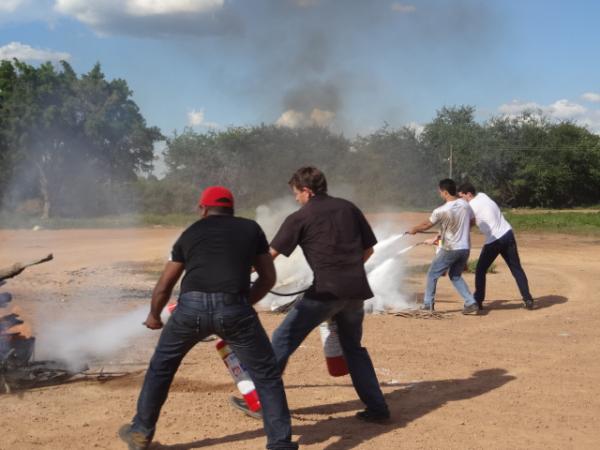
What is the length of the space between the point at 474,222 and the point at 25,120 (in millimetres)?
12880

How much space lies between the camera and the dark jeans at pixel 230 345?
419 cm

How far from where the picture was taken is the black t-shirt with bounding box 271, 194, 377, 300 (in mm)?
4918

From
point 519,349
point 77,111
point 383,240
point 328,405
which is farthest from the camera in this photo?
point 77,111

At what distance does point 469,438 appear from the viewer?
16.1 ft

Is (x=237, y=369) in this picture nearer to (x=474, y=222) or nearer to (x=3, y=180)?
Result: (x=474, y=222)

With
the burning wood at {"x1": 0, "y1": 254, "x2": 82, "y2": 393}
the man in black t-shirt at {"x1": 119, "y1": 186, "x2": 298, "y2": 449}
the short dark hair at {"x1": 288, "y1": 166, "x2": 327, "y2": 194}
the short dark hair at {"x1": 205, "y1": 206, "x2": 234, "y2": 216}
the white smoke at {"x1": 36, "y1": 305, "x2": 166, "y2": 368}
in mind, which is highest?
the short dark hair at {"x1": 288, "y1": 166, "x2": 327, "y2": 194}

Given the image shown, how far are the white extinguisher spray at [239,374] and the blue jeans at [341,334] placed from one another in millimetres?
288

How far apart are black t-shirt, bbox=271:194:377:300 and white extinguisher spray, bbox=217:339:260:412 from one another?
688mm

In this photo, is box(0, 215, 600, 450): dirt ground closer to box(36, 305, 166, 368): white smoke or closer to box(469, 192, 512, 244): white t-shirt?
box(36, 305, 166, 368): white smoke

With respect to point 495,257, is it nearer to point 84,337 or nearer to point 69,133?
point 84,337

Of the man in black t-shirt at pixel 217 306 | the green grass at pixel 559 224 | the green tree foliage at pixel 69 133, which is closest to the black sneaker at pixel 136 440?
the man in black t-shirt at pixel 217 306

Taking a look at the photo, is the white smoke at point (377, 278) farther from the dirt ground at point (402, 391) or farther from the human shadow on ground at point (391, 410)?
the human shadow on ground at point (391, 410)

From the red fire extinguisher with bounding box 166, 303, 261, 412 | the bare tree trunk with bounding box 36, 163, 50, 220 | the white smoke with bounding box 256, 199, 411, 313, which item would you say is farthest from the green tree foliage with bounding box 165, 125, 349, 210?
the red fire extinguisher with bounding box 166, 303, 261, 412

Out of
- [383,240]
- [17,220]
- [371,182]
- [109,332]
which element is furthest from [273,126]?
[109,332]
